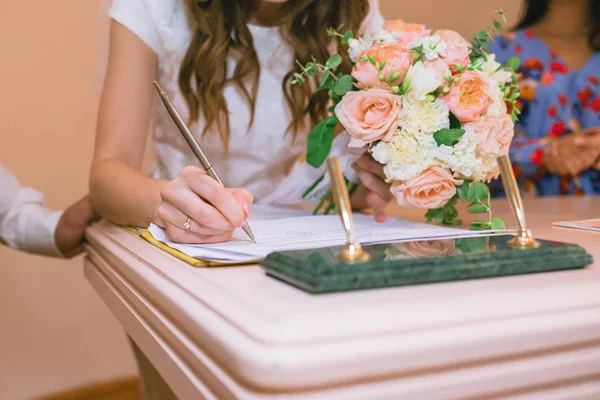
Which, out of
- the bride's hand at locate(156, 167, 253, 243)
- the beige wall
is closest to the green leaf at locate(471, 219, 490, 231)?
the bride's hand at locate(156, 167, 253, 243)

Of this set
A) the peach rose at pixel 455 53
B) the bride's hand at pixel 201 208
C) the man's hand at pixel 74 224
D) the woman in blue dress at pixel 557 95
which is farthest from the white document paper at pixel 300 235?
the woman in blue dress at pixel 557 95

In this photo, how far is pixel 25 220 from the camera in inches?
47.5

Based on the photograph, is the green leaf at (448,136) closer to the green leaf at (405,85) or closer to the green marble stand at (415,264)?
the green leaf at (405,85)

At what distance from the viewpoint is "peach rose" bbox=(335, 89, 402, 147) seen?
0.77 metres

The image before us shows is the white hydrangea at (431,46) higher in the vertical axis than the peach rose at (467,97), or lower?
higher

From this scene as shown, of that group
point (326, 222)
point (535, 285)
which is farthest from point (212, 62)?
point (535, 285)

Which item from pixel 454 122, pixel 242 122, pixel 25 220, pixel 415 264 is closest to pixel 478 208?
pixel 454 122

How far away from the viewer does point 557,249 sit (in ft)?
1.78

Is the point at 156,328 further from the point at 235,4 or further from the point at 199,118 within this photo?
the point at 235,4

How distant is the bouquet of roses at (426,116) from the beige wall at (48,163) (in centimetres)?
140

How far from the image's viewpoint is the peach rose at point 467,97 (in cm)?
77

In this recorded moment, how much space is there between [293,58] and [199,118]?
24cm

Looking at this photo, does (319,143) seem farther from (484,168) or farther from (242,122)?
(242,122)

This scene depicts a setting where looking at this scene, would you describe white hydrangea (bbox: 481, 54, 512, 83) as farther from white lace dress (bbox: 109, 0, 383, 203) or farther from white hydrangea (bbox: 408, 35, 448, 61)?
white lace dress (bbox: 109, 0, 383, 203)
